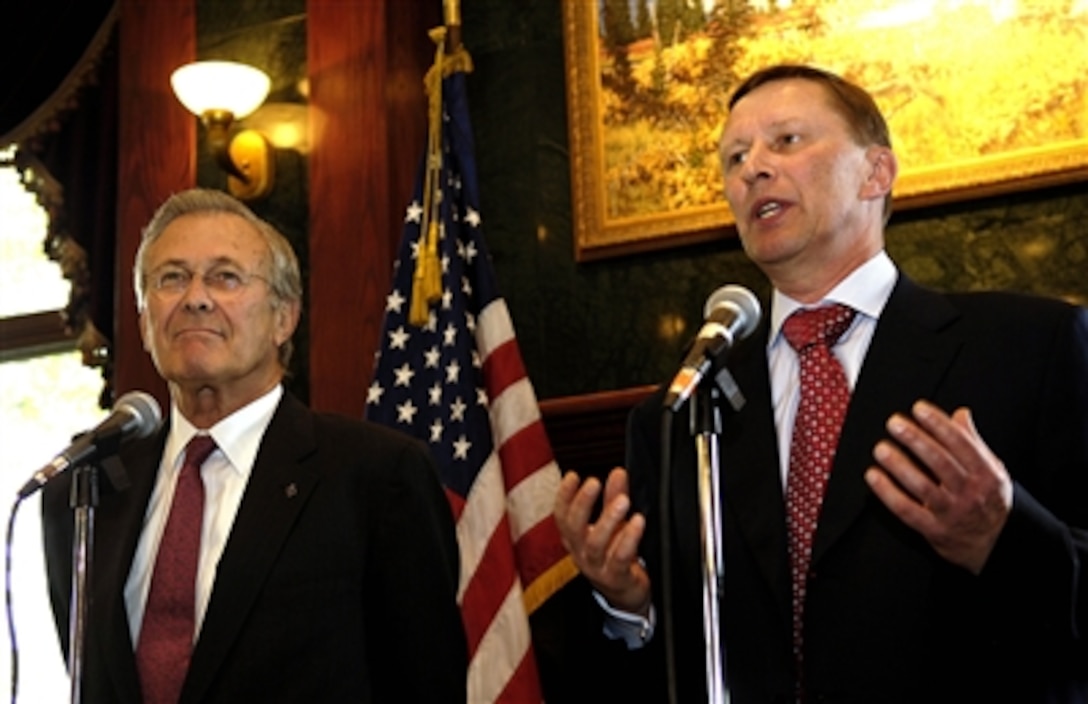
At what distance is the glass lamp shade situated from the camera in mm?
5492

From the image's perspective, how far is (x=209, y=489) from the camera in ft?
10.9

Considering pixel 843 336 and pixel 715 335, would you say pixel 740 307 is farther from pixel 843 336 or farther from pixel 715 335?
pixel 843 336

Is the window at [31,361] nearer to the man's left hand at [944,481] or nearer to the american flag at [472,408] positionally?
the american flag at [472,408]

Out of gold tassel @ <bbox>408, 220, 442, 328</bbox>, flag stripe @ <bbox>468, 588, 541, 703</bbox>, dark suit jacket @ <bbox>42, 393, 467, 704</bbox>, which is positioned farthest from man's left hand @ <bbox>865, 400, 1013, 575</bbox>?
gold tassel @ <bbox>408, 220, 442, 328</bbox>

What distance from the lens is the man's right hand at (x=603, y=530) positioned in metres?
2.64

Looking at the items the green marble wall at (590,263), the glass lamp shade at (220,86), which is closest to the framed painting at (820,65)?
the green marble wall at (590,263)

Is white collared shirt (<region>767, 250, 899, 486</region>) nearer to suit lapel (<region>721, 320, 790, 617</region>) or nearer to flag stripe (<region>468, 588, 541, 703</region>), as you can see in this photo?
suit lapel (<region>721, 320, 790, 617</region>)

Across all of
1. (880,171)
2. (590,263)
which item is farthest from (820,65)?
(880,171)

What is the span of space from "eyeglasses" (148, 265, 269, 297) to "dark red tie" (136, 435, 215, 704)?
424 millimetres

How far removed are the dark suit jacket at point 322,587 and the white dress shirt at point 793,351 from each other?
1.26 ft

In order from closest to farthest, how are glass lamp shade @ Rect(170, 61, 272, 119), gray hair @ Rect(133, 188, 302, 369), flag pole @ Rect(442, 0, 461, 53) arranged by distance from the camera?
gray hair @ Rect(133, 188, 302, 369)
flag pole @ Rect(442, 0, 461, 53)
glass lamp shade @ Rect(170, 61, 272, 119)

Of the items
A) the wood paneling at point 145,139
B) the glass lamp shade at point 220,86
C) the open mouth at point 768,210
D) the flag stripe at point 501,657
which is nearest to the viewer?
the open mouth at point 768,210

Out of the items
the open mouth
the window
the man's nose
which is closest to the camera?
the open mouth

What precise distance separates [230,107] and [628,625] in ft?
10.3
